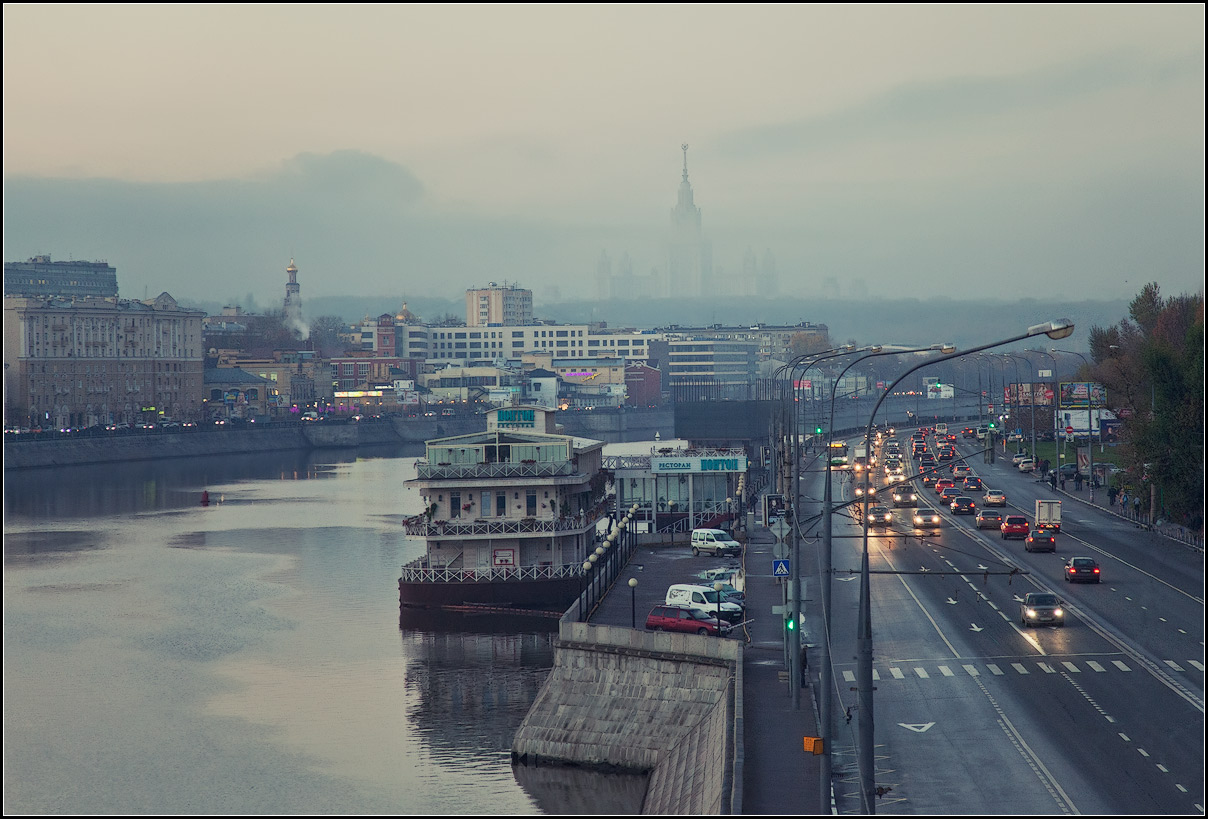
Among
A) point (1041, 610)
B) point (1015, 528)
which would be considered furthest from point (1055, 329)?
point (1015, 528)

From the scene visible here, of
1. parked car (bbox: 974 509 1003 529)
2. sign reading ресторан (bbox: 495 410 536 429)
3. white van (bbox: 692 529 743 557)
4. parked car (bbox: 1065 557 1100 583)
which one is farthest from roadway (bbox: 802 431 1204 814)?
sign reading ресторан (bbox: 495 410 536 429)

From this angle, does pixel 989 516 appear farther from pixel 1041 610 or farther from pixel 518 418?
pixel 1041 610

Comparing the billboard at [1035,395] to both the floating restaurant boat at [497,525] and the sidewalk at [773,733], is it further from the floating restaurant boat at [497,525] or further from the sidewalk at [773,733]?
the sidewalk at [773,733]

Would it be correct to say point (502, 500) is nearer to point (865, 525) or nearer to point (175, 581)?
point (175, 581)

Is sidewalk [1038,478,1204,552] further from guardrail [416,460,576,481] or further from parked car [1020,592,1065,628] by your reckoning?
guardrail [416,460,576,481]

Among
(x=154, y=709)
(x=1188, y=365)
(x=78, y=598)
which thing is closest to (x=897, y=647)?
(x=154, y=709)

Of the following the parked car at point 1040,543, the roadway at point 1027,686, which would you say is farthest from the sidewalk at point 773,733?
the parked car at point 1040,543
